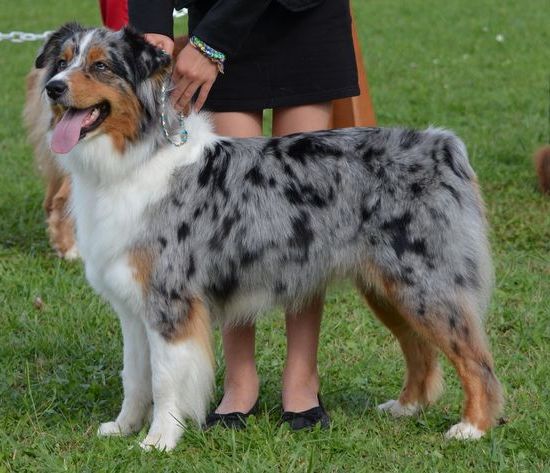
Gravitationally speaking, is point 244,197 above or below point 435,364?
above

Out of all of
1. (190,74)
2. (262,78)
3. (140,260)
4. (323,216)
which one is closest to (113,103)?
(190,74)

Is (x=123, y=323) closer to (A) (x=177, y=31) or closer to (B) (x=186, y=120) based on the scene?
(B) (x=186, y=120)

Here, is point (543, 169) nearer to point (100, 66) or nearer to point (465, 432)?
point (465, 432)

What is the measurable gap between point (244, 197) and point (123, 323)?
2.57ft

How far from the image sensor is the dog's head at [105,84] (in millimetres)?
3926

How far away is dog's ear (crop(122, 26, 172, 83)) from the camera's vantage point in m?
4.00

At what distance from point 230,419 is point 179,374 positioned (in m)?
→ 0.50

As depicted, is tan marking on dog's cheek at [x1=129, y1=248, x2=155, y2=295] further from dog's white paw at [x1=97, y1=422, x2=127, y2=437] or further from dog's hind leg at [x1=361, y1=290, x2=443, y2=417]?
dog's hind leg at [x1=361, y1=290, x2=443, y2=417]

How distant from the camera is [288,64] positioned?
14.4 feet

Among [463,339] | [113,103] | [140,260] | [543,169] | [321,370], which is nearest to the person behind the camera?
[113,103]

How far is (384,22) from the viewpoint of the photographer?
16.8 meters

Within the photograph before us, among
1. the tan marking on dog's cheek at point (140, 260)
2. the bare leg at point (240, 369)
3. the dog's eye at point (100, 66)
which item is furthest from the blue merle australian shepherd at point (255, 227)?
the bare leg at point (240, 369)

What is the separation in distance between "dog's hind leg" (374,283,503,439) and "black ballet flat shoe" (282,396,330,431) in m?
0.58

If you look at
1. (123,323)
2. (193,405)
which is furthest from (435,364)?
(123,323)
